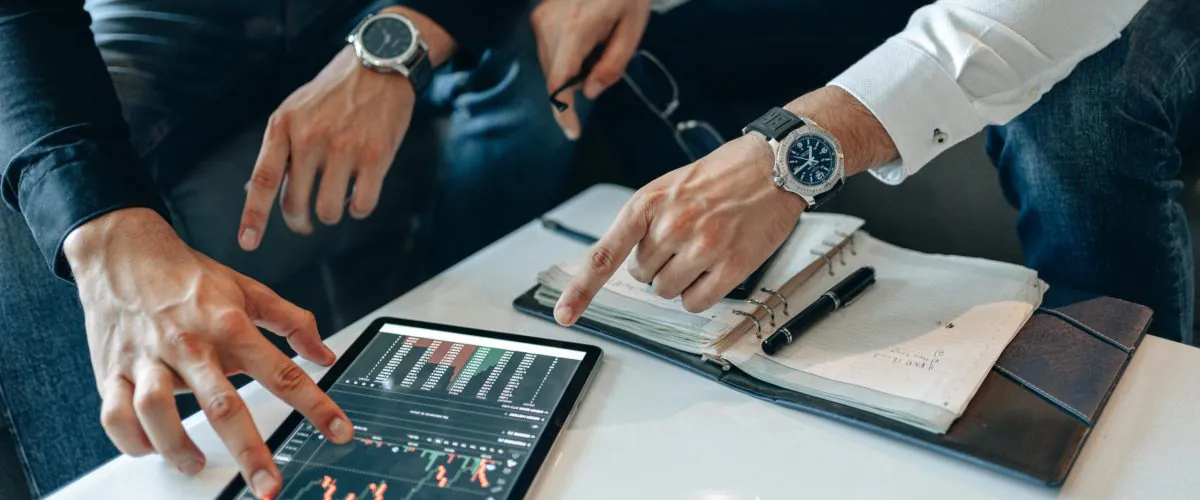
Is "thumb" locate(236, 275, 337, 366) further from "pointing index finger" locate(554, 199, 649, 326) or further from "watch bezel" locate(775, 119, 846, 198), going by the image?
"watch bezel" locate(775, 119, 846, 198)

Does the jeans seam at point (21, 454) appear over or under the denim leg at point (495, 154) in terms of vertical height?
under

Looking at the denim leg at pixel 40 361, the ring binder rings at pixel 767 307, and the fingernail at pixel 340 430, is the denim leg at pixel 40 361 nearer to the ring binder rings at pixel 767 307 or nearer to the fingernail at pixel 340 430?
the fingernail at pixel 340 430

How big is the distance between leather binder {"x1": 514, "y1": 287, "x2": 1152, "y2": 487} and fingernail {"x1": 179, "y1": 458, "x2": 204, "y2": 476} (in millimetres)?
355

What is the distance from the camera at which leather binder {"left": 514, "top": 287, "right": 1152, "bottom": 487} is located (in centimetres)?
60

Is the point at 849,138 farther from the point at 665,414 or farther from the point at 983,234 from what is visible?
the point at 983,234

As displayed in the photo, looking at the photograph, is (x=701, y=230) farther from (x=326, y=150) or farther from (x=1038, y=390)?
(x=326, y=150)

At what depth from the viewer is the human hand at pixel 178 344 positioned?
2.06ft

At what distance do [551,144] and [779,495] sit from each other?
77 centimetres

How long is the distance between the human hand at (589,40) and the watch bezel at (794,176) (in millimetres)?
305

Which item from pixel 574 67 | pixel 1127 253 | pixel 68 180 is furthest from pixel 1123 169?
pixel 68 180

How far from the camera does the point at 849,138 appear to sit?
0.78 metres

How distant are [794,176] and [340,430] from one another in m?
0.43

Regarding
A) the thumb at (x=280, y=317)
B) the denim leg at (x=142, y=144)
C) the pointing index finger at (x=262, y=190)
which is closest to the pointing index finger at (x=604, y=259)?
the thumb at (x=280, y=317)

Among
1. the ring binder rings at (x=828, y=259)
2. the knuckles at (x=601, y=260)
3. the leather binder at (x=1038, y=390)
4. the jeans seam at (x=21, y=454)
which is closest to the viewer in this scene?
the leather binder at (x=1038, y=390)
